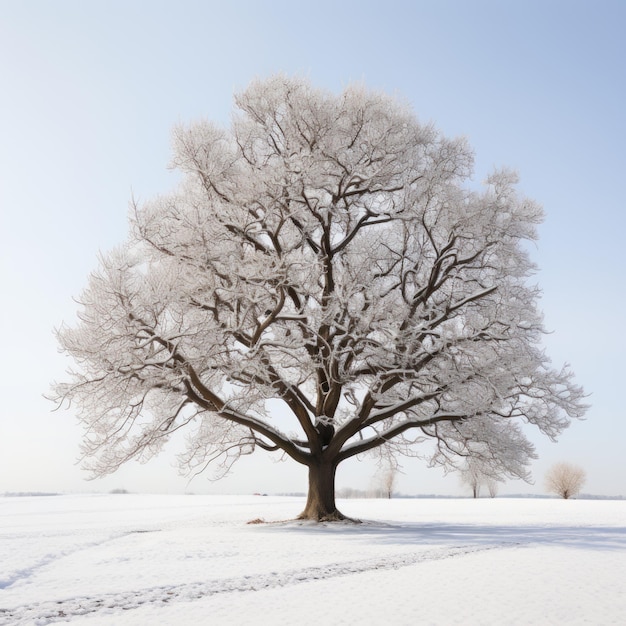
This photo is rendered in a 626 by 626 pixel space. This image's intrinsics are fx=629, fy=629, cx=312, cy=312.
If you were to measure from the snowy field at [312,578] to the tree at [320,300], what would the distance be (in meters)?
3.83

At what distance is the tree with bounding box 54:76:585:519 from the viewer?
18.1 meters

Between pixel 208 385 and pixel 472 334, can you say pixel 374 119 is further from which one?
pixel 208 385

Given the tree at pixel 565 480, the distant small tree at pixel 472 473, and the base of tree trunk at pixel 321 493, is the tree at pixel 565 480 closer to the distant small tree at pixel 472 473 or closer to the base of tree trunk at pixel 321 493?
the distant small tree at pixel 472 473

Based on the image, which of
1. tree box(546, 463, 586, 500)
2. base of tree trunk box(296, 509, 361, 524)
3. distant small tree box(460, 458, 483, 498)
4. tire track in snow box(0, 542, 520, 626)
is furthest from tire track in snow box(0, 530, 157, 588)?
tree box(546, 463, 586, 500)

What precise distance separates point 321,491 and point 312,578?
10.9 meters

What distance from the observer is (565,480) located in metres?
57.0

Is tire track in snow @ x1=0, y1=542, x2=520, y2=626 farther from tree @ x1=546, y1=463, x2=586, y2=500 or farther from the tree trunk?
tree @ x1=546, y1=463, x2=586, y2=500

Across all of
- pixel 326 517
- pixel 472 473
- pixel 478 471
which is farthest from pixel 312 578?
pixel 472 473

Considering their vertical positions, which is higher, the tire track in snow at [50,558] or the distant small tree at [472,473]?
the distant small tree at [472,473]

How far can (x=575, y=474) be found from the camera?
5697cm

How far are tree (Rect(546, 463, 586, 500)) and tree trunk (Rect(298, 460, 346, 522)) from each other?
43281 millimetres

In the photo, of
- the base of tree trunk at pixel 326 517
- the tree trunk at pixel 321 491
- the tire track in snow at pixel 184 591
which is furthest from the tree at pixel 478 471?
the tire track in snow at pixel 184 591

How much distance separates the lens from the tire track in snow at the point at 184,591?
25.2 ft

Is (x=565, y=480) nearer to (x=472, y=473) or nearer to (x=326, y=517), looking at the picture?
(x=472, y=473)
